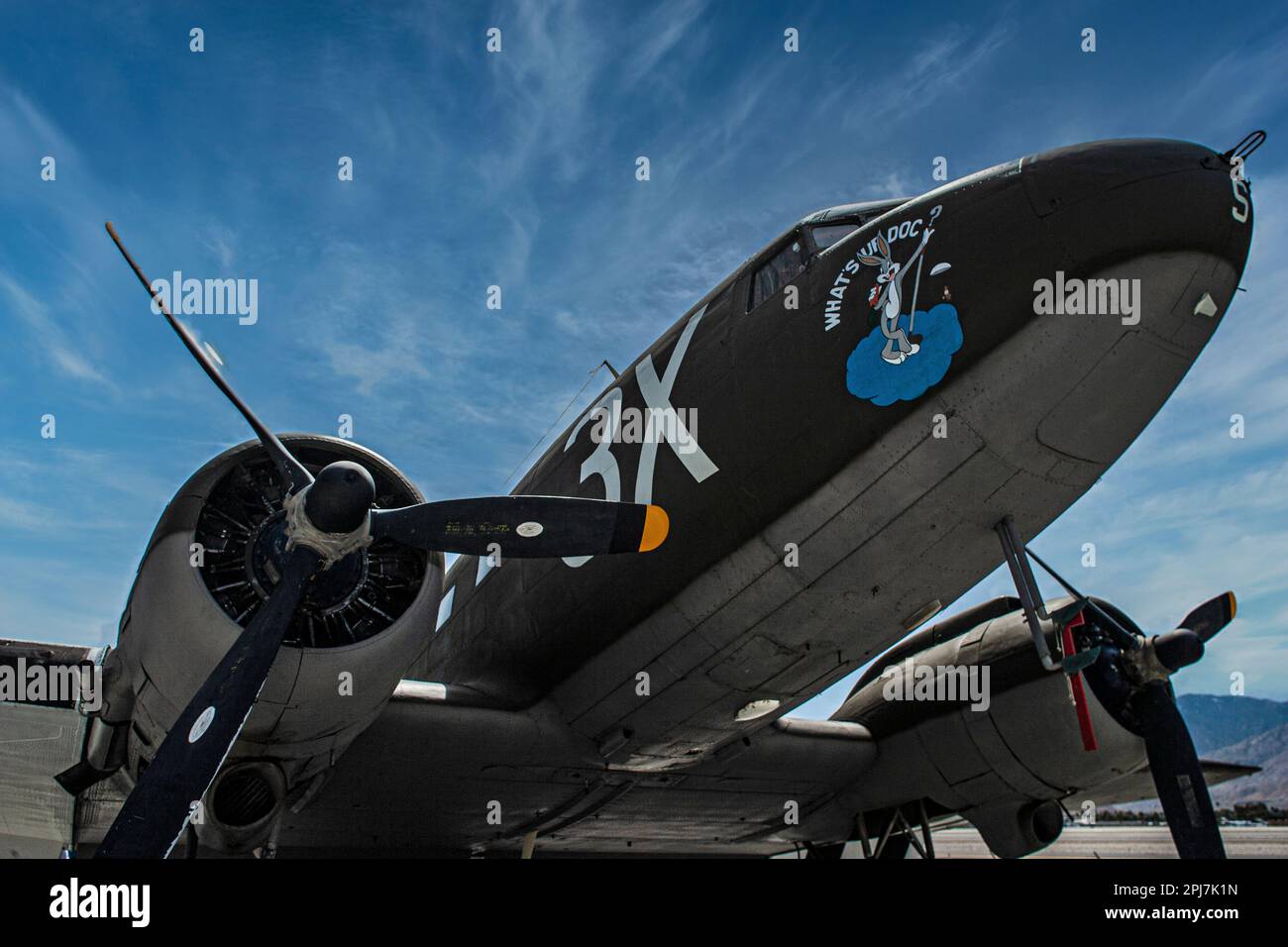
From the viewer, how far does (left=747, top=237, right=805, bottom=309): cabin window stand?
6.45 m

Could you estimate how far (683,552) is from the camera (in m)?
6.45

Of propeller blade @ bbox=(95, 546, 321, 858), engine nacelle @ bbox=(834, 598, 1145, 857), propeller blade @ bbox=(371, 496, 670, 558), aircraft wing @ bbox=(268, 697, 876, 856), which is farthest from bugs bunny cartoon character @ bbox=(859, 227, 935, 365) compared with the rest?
engine nacelle @ bbox=(834, 598, 1145, 857)

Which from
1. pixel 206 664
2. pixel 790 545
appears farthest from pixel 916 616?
pixel 206 664

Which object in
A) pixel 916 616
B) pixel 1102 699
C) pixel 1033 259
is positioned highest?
pixel 1033 259

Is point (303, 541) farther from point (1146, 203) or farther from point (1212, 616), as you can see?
point (1212, 616)

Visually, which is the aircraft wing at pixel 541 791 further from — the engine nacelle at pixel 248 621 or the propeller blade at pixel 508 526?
the propeller blade at pixel 508 526

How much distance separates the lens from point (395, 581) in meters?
6.30

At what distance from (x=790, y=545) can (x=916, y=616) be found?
3.88ft

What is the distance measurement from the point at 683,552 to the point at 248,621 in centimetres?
290

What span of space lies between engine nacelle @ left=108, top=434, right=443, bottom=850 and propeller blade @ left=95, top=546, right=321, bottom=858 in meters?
0.23

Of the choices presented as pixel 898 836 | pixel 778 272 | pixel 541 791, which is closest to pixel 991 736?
pixel 898 836

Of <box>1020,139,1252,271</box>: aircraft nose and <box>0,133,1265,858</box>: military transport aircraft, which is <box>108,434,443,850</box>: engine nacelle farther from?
<box>1020,139,1252,271</box>: aircraft nose

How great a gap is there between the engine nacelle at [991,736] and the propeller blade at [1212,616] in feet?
2.39
